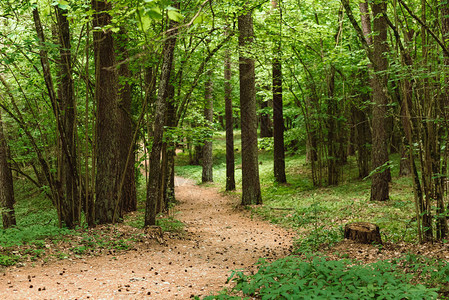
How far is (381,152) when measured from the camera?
9969 mm

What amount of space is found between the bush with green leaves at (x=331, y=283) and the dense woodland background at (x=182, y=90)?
5.03ft

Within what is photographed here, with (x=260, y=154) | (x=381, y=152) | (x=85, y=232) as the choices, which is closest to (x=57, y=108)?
(x=85, y=232)

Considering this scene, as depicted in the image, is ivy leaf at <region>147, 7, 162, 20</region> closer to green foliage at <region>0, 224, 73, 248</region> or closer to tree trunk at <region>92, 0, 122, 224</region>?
green foliage at <region>0, 224, 73, 248</region>

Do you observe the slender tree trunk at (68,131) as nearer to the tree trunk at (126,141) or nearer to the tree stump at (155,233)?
the tree trunk at (126,141)

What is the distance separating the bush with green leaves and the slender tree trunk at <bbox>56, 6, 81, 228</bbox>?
4.95 meters

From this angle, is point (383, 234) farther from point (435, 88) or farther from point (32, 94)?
point (32, 94)

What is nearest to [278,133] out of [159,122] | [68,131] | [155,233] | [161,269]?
[159,122]

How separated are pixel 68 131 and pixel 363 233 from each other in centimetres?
671

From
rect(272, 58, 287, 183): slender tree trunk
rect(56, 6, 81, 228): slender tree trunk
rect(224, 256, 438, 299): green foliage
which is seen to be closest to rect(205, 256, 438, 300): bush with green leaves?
A: rect(224, 256, 438, 299): green foliage

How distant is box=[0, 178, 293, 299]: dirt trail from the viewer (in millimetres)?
4469

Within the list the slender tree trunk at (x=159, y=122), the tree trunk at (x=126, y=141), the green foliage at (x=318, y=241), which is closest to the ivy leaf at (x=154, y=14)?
the slender tree trunk at (x=159, y=122)

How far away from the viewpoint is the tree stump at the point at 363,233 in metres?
6.11

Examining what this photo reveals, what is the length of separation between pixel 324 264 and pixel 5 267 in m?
4.70

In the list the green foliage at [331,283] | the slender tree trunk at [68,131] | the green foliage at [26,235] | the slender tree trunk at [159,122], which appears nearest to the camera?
the green foliage at [331,283]
